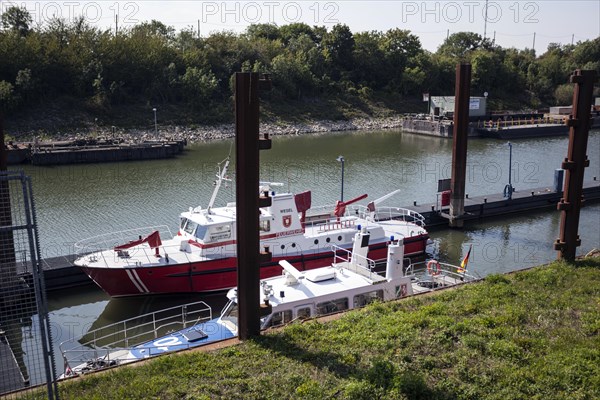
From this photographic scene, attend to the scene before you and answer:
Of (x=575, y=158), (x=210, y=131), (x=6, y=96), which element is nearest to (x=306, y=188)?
(x=575, y=158)

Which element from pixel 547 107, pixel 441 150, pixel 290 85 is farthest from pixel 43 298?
pixel 547 107

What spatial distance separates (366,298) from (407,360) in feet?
15.9

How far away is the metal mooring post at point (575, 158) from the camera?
13.8 metres

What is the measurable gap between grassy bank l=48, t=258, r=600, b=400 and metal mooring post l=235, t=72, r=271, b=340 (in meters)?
0.67

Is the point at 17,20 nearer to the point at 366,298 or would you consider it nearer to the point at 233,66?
the point at 233,66

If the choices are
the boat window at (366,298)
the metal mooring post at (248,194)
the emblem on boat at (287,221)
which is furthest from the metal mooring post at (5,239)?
the emblem on boat at (287,221)

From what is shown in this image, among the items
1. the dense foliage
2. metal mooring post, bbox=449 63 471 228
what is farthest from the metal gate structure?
the dense foliage

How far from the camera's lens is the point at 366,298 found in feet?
46.5

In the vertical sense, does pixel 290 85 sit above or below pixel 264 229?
above

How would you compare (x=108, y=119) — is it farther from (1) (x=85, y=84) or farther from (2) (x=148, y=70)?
(2) (x=148, y=70)

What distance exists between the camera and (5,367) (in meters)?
11.5

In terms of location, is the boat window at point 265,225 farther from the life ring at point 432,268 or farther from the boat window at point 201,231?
the life ring at point 432,268

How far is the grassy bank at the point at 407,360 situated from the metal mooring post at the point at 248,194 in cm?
67

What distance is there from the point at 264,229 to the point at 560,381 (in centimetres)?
1157
